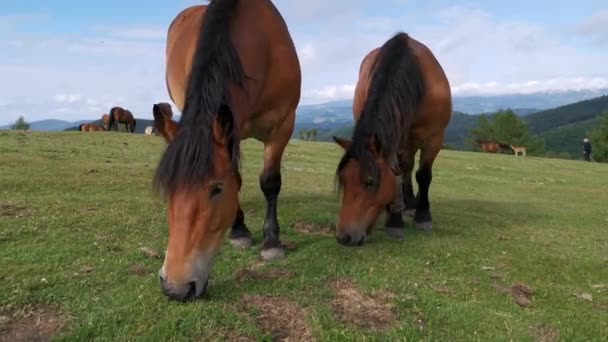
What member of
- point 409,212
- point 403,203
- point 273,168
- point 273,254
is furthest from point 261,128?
point 409,212

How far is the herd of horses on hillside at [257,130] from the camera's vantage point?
3391 mm

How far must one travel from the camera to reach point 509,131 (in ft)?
261

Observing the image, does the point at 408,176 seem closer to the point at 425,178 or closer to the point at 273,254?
the point at 425,178

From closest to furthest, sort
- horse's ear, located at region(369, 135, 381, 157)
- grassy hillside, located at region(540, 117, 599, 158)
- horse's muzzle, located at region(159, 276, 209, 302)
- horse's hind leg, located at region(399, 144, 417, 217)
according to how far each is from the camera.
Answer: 1. horse's muzzle, located at region(159, 276, 209, 302)
2. horse's ear, located at region(369, 135, 381, 157)
3. horse's hind leg, located at region(399, 144, 417, 217)
4. grassy hillside, located at region(540, 117, 599, 158)

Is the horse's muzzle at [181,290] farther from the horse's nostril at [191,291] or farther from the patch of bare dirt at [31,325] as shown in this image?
the patch of bare dirt at [31,325]

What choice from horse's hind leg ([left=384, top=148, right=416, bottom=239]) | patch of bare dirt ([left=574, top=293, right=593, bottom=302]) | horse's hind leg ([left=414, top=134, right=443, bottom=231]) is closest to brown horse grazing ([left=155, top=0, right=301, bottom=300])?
horse's hind leg ([left=384, top=148, right=416, bottom=239])

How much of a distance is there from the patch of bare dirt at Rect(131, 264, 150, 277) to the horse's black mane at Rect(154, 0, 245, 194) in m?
1.34

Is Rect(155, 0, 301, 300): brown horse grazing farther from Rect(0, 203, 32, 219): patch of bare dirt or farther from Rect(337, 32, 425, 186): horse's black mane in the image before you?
Rect(0, 203, 32, 219): patch of bare dirt

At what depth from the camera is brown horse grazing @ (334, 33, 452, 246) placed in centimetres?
557

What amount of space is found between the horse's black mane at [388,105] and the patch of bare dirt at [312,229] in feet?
3.67

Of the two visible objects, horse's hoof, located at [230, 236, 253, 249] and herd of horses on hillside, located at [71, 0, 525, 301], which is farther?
horse's hoof, located at [230, 236, 253, 249]

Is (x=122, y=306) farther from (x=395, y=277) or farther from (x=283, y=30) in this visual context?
(x=283, y=30)

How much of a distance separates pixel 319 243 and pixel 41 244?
293cm

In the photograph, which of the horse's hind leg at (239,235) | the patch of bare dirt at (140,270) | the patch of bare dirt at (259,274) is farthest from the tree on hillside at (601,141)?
the patch of bare dirt at (140,270)
